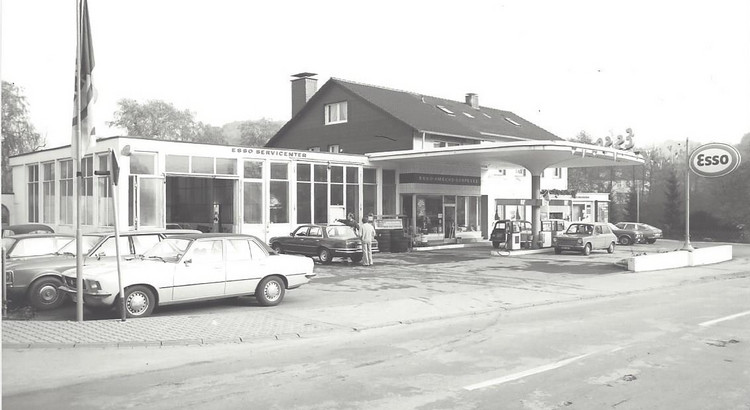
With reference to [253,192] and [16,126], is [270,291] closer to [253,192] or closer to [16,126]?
[253,192]

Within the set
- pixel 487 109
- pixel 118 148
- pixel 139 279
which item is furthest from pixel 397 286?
pixel 487 109

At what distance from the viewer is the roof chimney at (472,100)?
152ft

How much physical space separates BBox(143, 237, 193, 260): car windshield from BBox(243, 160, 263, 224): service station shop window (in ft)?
46.9

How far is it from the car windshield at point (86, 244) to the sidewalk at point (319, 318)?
3.57m

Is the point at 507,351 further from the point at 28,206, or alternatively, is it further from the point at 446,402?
the point at 28,206

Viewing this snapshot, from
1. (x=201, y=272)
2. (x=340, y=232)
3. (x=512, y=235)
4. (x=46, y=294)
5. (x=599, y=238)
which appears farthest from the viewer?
(x=599, y=238)

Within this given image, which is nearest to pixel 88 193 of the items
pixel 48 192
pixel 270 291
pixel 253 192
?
pixel 48 192

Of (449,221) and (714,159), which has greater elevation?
(714,159)

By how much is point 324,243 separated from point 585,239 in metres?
13.0

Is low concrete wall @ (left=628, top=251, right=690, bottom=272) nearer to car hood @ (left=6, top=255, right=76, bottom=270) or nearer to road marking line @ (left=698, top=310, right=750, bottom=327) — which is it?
road marking line @ (left=698, top=310, right=750, bottom=327)

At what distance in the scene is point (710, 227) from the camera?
53281mm

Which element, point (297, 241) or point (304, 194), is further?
point (304, 194)

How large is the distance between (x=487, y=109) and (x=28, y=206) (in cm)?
3186

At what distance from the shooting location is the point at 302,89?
139 ft
